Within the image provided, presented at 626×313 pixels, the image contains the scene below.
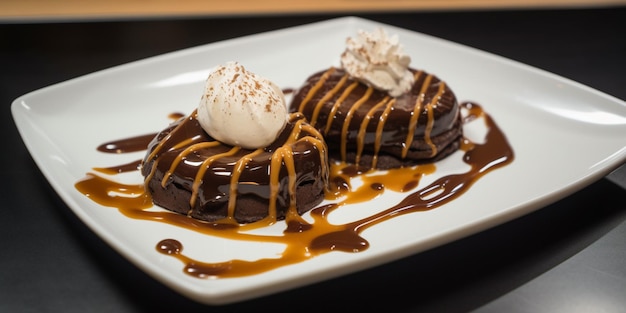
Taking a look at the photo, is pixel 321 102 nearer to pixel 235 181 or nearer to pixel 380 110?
pixel 380 110

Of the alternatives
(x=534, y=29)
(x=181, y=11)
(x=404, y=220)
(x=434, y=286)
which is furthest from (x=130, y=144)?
(x=534, y=29)

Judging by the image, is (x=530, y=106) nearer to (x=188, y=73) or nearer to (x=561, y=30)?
(x=561, y=30)

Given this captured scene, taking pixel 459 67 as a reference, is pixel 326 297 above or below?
below

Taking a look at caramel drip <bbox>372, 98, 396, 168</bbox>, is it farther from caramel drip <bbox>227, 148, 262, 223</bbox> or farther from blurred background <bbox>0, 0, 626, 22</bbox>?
blurred background <bbox>0, 0, 626, 22</bbox>

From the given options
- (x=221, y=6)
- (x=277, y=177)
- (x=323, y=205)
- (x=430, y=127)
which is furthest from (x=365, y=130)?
(x=221, y=6)

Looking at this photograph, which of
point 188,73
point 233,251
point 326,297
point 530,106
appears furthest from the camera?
point 188,73

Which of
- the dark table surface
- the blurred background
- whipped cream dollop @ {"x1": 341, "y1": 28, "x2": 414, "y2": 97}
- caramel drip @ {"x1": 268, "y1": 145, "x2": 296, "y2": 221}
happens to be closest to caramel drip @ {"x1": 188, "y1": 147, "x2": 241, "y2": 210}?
caramel drip @ {"x1": 268, "y1": 145, "x2": 296, "y2": 221}
